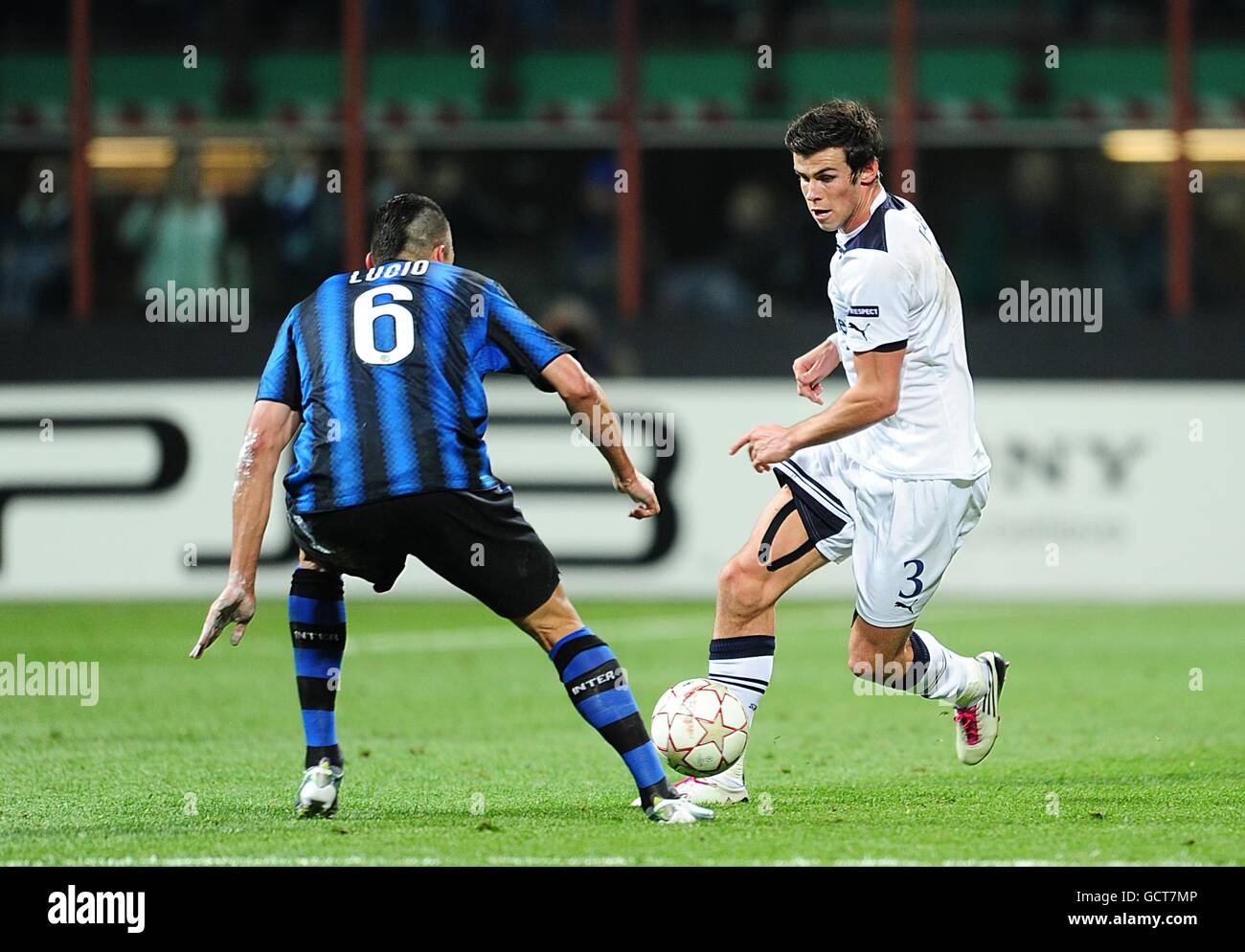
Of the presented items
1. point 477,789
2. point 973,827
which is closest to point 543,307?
point 477,789

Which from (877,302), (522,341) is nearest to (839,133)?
(877,302)

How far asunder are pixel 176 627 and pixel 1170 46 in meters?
8.96

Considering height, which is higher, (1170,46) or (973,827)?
(1170,46)

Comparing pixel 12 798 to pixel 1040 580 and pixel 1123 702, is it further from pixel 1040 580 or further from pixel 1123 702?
pixel 1040 580

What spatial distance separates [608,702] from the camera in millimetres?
6223

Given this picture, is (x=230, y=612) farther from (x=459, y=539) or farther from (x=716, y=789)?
(x=716, y=789)

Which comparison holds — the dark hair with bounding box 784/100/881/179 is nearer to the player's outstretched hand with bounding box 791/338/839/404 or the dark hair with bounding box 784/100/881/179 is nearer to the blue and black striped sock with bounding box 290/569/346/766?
the player's outstretched hand with bounding box 791/338/839/404

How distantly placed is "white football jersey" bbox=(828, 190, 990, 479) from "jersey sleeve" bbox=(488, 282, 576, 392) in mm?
958

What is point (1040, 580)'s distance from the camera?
1391 centimetres

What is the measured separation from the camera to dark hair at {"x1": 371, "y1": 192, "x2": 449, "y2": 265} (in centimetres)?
640

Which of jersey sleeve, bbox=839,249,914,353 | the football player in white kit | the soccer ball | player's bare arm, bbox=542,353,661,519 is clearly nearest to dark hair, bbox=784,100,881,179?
the football player in white kit

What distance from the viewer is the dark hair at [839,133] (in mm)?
6559

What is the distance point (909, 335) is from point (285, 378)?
196 centimetres

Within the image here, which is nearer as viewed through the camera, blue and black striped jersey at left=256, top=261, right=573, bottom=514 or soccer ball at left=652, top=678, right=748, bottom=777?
blue and black striped jersey at left=256, top=261, right=573, bottom=514
